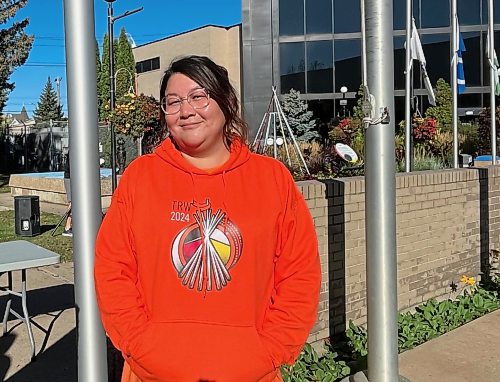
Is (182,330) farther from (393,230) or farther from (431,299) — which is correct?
(431,299)

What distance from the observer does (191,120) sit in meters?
2.08

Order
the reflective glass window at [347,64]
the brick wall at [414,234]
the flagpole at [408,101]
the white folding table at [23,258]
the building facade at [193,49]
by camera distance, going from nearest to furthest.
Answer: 1. the white folding table at [23,258]
2. the brick wall at [414,234]
3. the flagpole at [408,101]
4. the reflective glass window at [347,64]
5. the building facade at [193,49]

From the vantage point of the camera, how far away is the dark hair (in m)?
2.08

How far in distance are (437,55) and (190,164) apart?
93.1 feet

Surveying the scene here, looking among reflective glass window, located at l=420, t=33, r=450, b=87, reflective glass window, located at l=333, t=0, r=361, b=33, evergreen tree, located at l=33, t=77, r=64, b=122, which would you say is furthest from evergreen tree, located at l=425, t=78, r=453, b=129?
evergreen tree, located at l=33, t=77, r=64, b=122

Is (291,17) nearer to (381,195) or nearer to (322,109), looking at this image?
(322,109)

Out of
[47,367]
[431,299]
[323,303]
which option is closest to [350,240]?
[323,303]

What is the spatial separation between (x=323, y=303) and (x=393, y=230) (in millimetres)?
1482

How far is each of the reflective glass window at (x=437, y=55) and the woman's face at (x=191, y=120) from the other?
27685mm

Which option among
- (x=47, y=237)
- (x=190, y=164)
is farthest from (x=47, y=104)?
(x=190, y=164)

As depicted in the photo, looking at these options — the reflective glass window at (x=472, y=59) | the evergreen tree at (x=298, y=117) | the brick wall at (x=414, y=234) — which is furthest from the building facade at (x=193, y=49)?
the brick wall at (x=414, y=234)

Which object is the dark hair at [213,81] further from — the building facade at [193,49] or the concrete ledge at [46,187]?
the building facade at [193,49]

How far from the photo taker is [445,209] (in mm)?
6477

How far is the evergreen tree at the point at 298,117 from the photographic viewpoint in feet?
90.1
